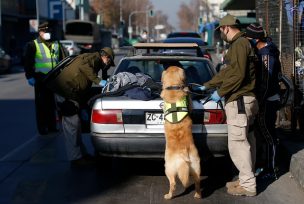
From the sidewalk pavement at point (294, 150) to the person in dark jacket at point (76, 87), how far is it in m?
2.56

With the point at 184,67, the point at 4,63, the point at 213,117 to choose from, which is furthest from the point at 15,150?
the point at 4,63

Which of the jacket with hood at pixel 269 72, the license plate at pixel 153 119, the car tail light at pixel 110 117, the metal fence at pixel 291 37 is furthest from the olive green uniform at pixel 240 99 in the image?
the metal fence at pixel 291 37

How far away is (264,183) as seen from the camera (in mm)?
6473

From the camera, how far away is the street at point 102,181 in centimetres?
587

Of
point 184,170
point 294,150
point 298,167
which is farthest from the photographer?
point 294,150

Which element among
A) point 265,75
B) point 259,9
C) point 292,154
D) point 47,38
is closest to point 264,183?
point 292,154

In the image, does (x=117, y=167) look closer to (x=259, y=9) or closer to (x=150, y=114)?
(x=150, y=114)

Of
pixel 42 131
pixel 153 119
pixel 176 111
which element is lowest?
pixel 42 131

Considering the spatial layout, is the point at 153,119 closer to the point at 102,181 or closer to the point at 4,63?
the point at 102,181

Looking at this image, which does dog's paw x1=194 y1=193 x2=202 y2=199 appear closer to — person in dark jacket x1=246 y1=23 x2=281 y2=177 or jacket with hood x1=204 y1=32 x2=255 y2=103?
jacket with hood x1=204 y1=32 x2=255 y2=103

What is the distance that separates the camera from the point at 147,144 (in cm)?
611

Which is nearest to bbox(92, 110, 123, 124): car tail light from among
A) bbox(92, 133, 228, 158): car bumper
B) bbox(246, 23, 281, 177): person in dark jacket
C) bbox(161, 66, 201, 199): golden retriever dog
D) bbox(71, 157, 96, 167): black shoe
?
bbox(92, 133, 228, 158): car bumper

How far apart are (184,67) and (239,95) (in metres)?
1.90

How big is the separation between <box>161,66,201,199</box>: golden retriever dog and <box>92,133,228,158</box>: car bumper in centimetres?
45
